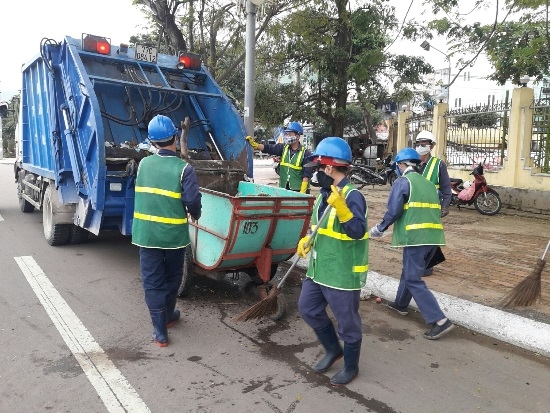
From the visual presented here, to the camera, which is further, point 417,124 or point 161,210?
point 417,124

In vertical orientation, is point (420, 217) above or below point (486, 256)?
above

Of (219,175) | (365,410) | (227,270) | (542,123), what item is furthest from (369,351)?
(542,123)

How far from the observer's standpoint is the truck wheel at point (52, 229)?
6512 mm

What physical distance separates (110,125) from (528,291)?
4.94 m

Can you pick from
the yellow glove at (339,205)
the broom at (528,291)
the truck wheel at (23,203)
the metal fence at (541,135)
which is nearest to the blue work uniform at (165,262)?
the yellow glove at (339,205)

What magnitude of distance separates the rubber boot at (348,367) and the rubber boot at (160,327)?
1.29 meters

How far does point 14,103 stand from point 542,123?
33.7 ft

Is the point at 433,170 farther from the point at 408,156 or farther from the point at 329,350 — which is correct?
the point at 329,350

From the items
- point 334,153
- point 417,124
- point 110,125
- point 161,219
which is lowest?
point 161,219

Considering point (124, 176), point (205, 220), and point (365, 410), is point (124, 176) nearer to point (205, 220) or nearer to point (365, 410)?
point (205, 220)

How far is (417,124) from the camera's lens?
13867 millimetres

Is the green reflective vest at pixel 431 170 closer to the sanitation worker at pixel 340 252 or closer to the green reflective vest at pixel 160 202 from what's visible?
the sanitation worker at pixel 340 252

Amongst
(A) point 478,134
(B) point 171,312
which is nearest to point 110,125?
(B) point 171,312

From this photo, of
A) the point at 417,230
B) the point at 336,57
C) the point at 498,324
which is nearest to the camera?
the point at 417,230
